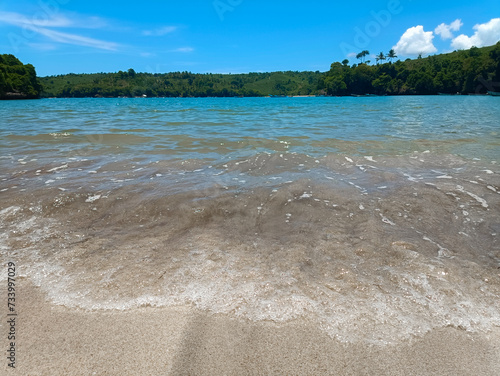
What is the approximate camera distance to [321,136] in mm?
12477

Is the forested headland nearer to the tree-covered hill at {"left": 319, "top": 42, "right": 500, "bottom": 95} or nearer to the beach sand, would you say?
the tree-covered hill at {"left": 319, "top": 42, "right": 500, "bottom": 95}

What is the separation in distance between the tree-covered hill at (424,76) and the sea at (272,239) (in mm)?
137484

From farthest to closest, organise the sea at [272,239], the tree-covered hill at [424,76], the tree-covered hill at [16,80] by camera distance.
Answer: the tree-covered hill at [424,76], the tree-covered hill at [16,80], the sea at [272,239]

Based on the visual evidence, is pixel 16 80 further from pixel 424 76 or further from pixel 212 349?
pixel 424 76

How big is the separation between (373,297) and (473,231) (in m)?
2.32

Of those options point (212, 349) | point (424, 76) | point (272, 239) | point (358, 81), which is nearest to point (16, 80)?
point (272, 239)

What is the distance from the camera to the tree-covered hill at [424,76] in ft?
364

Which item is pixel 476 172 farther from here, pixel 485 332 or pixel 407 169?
pixel 485 332

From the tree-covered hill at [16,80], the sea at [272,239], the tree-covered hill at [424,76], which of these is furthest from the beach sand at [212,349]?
the tree-covered hill at [424,76]

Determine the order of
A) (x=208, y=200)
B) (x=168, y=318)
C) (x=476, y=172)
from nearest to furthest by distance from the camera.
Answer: (x=168, y=318) → (x=208, y=200) → (x=476, y=172)

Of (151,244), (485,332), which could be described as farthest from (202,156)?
(485,332)

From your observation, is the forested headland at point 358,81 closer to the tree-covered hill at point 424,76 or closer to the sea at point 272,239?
the tree-covered hill at point 424,76

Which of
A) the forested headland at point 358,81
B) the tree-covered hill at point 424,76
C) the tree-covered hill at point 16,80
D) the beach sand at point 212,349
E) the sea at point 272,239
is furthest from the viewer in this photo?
the tree-covered hill at point 424,76

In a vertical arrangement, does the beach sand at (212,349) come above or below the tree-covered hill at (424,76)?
below
